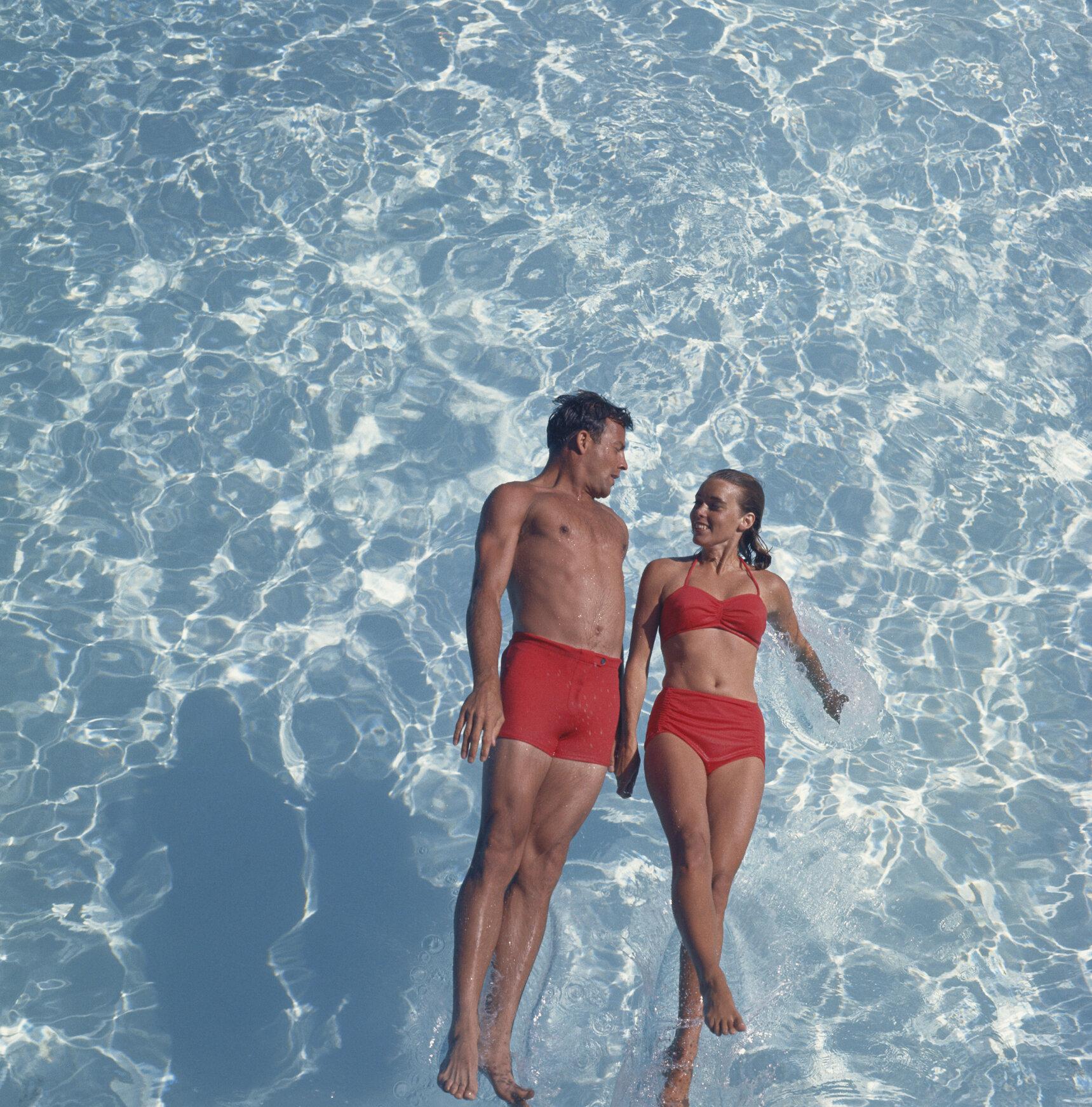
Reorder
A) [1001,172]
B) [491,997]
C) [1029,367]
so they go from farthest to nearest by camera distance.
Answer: [1001,172]
[1029,367]
[491,997]

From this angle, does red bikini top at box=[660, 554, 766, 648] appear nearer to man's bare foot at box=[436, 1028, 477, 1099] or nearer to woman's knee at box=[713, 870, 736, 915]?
woman's knee at box=[713, 870, 736, 915]

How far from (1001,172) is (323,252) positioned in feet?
17.8

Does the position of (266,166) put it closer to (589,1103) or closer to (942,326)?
(942,326)

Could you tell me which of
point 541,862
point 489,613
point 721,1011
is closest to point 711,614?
point 489,613

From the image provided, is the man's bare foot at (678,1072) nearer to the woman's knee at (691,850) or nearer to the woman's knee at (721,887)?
the woman's knee at (721,887)

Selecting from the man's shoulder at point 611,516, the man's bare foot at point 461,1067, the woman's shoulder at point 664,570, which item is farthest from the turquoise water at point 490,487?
the man's shoulder at point 611,516

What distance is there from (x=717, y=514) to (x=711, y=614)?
0.46 m

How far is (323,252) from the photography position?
8.14 metres

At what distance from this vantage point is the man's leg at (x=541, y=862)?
4699 mm

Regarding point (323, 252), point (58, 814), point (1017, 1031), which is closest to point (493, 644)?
point (58, 814)

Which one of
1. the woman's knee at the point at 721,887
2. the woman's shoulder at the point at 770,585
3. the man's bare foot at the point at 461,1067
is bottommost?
the man's bare foot at the point at 461,1067

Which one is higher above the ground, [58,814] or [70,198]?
[70,198]

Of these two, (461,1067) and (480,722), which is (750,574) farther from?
(461,1067)

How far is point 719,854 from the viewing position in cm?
471
